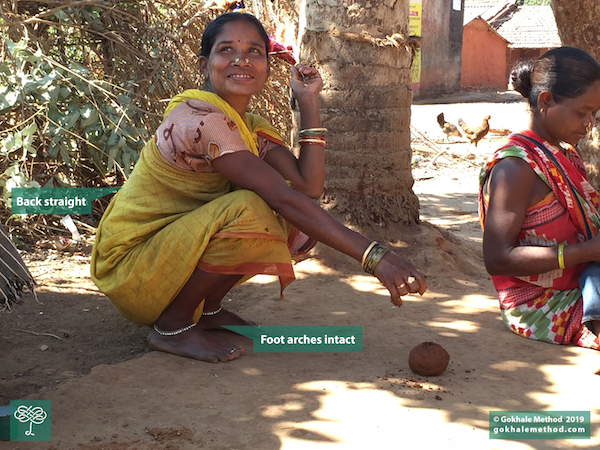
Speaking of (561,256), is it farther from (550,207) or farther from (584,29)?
(584,29)

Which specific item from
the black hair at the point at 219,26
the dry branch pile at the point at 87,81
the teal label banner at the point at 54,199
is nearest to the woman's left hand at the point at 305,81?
the black hair at the point at 219,26

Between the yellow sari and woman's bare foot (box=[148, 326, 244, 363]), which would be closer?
the yellow sari

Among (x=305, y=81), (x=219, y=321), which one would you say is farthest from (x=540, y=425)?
(x=305, y=81)

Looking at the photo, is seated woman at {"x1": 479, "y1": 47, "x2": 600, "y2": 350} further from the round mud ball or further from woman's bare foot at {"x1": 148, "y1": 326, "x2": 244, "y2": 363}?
woman's bare foot at {"x1": 148, "y1": 326, "x2": 244, "y2": 363}

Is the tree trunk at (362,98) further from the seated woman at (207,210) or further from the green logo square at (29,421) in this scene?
the green logo square at (29,421)

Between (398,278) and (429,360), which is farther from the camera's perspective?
(429,360)

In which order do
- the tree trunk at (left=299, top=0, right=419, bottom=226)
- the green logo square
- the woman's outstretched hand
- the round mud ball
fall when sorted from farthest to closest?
the tree trunk at (left=299, top=0, right=419, bottom=226) → the round mud ball → the woman's outstretched hand → the green logo square

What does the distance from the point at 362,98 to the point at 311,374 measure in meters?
1.87

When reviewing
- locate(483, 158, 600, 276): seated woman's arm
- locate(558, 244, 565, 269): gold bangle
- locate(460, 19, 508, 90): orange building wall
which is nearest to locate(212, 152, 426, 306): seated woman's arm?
locate(483, 158, 600, 276): seated woman's arm

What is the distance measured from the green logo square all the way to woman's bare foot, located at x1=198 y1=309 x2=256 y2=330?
2.82 ft

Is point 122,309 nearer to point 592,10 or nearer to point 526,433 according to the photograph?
point 526,433

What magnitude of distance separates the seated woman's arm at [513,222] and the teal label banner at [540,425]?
644 millimetres

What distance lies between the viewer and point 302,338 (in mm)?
2889

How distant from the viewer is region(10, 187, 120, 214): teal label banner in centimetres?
439
